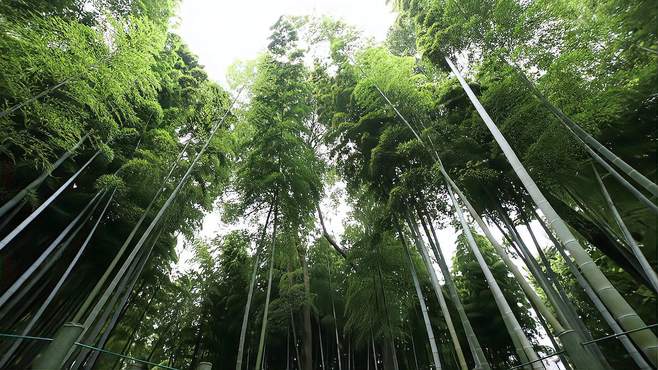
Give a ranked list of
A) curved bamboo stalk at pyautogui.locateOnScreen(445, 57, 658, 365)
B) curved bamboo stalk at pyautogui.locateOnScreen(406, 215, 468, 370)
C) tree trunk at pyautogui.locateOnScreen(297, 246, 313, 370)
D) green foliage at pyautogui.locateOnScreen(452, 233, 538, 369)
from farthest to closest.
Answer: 1. green foliage at pyautogui.locateOnScreen(452, 233, 538, 369)
2. tree trunk at pyautogui.locateOnScreen(297, 246, 313, 370)
3. curved bamboo stalk at pyautogui.locateOnScreen(406, 215, 468, 370)
4. curved bamboo stalk at pyautogui.locateOnScreen(445, 57, 658, 365)

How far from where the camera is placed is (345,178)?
5.34 m

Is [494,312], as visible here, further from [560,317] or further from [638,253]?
[638,253]

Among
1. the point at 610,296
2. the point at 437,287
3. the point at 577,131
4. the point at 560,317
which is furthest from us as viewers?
the point at 437,287

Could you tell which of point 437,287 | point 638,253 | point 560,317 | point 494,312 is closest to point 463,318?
point 437,287

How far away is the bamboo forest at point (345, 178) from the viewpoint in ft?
8.39

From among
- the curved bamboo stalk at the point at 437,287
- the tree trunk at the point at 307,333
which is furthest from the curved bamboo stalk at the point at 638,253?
the tree trunk at the point at 307,333

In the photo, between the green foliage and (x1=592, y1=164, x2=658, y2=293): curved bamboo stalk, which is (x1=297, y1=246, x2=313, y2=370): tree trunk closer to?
the green foliage

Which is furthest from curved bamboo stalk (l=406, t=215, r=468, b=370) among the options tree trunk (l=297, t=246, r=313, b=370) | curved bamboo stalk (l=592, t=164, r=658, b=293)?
tree trunk (l=297, t=246, r=313, b=370)

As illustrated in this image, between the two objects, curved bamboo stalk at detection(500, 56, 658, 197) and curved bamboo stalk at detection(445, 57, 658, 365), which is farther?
curved bamboo stalk at detection(500, 56, 658, 197)

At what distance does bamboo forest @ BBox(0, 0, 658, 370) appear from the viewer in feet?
8.39

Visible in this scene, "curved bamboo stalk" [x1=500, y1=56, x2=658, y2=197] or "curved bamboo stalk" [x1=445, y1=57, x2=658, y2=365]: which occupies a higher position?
"curved bamboo stalk" [x1=500, y1=56, x2=658, y2=197]

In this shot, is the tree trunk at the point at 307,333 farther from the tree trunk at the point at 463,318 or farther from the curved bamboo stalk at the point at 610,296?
the curved bamboo stalk at the point at 610,296

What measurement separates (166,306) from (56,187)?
122 inches

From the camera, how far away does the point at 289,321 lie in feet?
18.8
